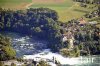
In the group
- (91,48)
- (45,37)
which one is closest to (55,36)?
(45,37)

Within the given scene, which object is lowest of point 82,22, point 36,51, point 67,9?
point 36,51

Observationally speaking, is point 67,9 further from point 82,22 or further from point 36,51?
point 36,51

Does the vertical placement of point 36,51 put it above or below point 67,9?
below

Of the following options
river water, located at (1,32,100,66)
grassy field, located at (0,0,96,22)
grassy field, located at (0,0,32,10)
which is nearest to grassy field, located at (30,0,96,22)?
grassy field, located at (0,0,96,22)

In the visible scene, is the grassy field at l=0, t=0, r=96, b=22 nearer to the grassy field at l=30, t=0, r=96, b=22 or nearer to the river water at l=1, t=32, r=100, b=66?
the grassy field at l=30, t=0, r=96, b=22

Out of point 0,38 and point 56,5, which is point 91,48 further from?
point 0,38

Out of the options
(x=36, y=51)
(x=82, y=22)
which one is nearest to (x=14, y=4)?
(x=36, y=51)
